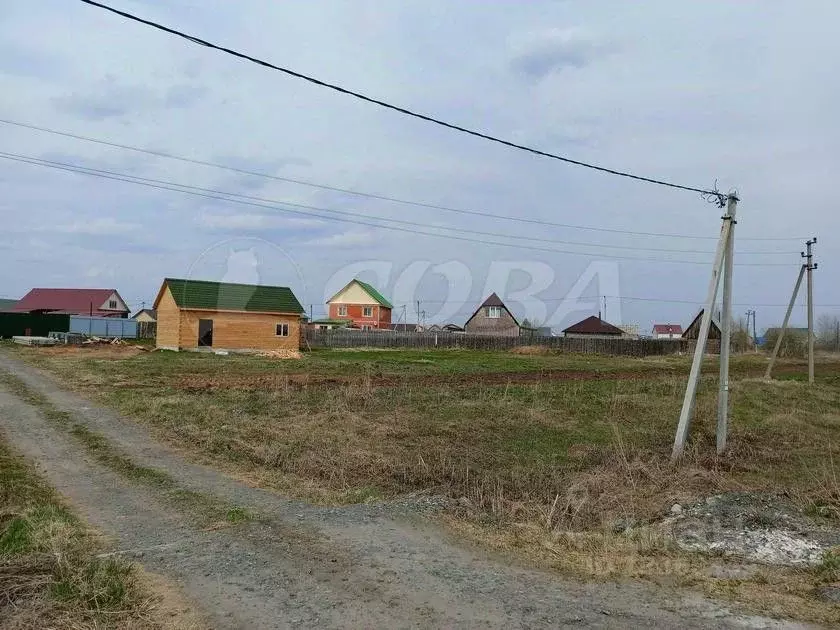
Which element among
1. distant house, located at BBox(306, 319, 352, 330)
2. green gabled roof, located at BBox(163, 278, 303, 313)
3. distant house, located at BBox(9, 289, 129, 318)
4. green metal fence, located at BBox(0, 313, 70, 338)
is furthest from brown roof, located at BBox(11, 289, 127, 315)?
green gabled roof, located at BBox(163, 278, 303, 313)

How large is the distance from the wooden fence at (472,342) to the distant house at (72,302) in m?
31.1

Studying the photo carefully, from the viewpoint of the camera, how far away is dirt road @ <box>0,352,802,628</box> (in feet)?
12.3

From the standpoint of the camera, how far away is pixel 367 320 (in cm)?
6375

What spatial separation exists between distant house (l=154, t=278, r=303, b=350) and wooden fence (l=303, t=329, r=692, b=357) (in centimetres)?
1066

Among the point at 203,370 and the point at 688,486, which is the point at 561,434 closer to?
the point at 688,486

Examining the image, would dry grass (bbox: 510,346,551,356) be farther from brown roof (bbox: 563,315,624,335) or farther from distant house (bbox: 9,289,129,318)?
distant house (bbox: 9,289,129,318)

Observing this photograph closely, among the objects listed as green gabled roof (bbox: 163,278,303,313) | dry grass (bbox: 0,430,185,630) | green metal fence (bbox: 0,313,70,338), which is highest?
green gabled roof (bbox: 163,278,303,313)

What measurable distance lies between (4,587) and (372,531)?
2.59 m

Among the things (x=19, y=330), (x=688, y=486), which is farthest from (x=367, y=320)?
(x=688, y=486)

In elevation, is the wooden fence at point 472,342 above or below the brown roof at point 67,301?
below

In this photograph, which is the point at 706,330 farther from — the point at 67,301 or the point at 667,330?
the point at 667,330

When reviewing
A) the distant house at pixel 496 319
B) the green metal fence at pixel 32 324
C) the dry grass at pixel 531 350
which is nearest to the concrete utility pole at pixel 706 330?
the dry grass at pixel 531 350

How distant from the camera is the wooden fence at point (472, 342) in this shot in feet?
153

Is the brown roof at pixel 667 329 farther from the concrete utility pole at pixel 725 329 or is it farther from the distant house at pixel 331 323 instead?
the concrete utility pole at pixel 725 329
